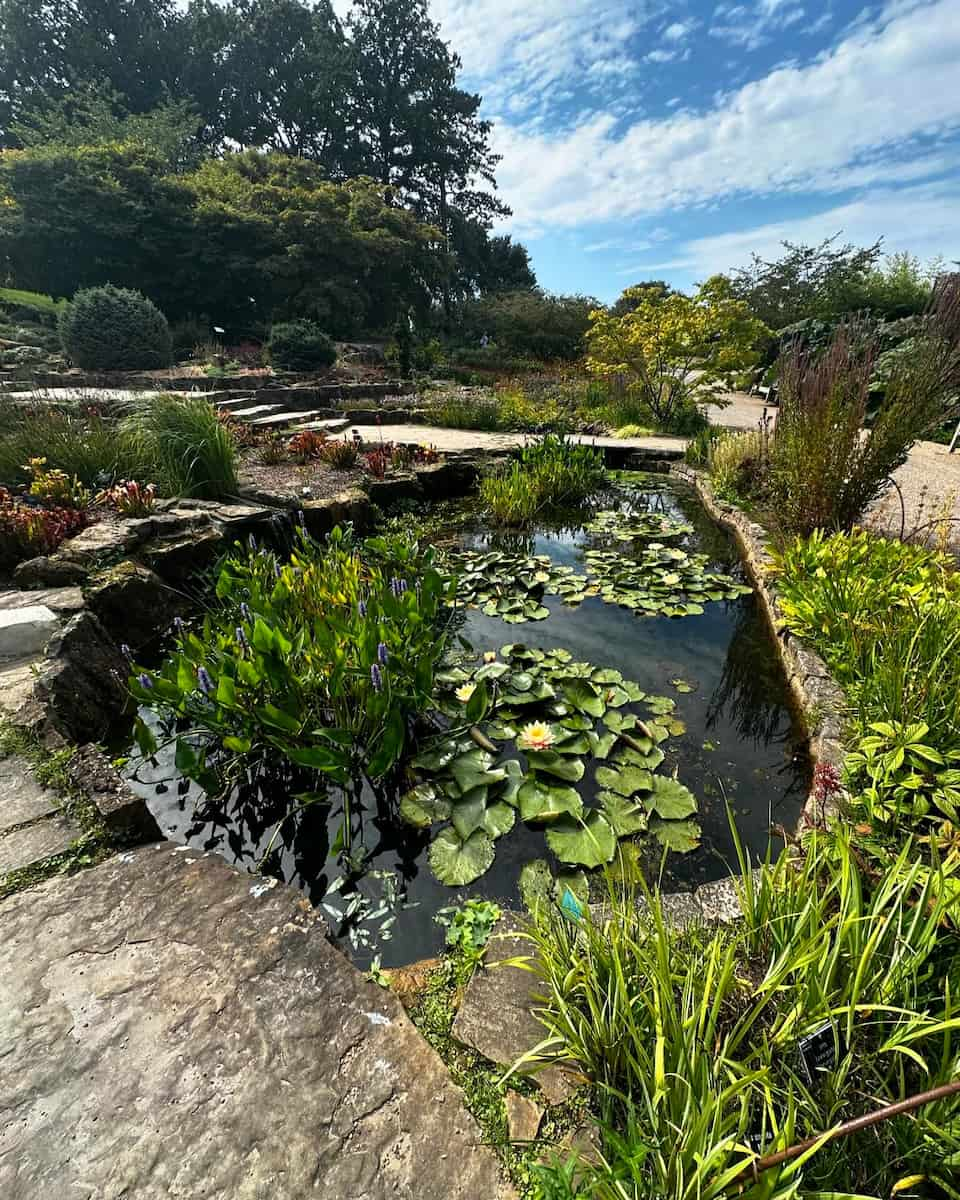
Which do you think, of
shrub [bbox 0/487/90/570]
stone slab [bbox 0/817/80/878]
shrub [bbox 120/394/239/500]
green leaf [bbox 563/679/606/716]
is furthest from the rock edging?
shrub [bbox 120/394/239/500]

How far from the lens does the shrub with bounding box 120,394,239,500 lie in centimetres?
423

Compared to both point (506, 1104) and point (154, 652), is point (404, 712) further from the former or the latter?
point (154, 652)

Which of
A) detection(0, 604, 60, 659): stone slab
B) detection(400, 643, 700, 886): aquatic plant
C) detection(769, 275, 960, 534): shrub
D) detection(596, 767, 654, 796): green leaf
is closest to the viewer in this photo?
detection(400, 643, 700, 886): aquatic plant

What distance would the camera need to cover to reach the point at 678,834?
184 centimetres

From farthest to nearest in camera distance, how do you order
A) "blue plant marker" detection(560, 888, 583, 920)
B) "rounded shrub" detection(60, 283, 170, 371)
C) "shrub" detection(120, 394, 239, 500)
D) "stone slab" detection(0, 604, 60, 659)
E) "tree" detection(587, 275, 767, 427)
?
"rounded shrub" detection(60, 283, 170, 371)
"tree" detection(587, 275, 767, 427)
"shrub" detection(120, 394, 239, 500)
"stone slab" detection(0, 604, 60, 659)
"blue plant marker" detection(560, 888, 583, 920)

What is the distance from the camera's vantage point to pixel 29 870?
4.46 feet

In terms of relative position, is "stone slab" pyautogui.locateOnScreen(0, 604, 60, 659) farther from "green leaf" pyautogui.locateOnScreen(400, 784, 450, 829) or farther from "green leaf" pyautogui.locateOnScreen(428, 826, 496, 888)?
"green leaf" pyautogui.locateOnScreen(428, 826, 496, 888)

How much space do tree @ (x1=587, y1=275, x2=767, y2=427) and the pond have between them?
20.6 ft

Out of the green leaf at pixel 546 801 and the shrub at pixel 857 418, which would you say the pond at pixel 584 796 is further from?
the shrub at pixel 857 418

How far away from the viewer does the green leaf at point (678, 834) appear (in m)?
1.81

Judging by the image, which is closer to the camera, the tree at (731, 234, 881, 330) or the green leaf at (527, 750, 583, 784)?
the green leaf at (527, 750, 583, 784)

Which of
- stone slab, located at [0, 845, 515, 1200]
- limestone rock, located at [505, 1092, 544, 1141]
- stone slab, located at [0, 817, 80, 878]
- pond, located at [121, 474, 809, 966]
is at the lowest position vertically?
pond, located at [121, 474, 809, 966]

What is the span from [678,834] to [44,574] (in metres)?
→ 3.44

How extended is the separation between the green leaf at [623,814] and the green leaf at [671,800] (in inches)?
2.2
